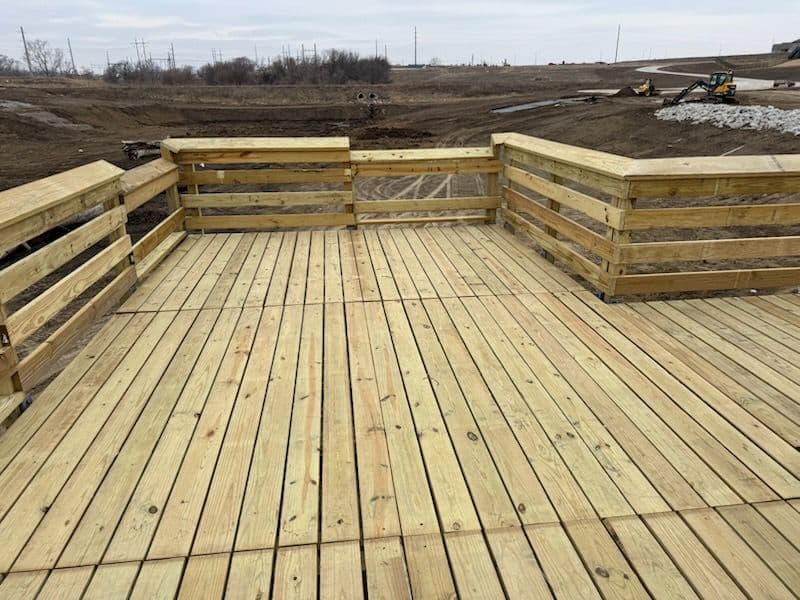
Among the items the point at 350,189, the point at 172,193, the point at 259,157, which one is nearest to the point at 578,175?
the point at 350,189

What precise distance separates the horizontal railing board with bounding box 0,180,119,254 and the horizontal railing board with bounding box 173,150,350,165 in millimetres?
1792

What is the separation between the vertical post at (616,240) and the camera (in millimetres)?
3697

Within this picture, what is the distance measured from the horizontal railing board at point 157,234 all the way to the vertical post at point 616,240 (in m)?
3.72

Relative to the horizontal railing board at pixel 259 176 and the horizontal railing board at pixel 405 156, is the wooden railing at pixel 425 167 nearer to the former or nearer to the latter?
the horizontal railing board at pixel 405 156

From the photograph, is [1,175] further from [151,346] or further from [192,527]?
[192,527]

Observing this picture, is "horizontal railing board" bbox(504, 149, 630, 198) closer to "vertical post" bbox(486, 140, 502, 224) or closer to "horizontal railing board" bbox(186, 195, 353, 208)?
"vertical post" bbox(486, 140, 502, 224)

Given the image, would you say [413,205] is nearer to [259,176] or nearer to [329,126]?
[259,176]

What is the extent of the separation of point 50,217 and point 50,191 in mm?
153

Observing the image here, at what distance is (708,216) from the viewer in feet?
12.4

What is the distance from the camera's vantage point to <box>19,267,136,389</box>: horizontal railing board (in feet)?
9.21

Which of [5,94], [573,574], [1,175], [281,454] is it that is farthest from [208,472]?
[5,94]

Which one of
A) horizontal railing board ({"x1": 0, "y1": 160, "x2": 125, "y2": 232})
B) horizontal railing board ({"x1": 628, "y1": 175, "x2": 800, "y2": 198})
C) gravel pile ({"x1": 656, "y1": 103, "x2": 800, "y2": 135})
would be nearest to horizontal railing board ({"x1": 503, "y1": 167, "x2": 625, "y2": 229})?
horizontal railing board ({"x1": 628, "y1": 175, "x2": 800, "y2": 198})

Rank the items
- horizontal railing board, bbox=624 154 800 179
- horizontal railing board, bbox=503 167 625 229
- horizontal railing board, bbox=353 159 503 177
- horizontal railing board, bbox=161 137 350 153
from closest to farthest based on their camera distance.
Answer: horizontal railing board, bbox=624 154 800 179 < horizontal railing board, bbox=503 167 625 229 < horizontal railing board, bbox=161 137 350 153 < horizontal railing board, bbox=353 159 503 177

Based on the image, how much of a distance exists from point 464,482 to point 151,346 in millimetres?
2227
